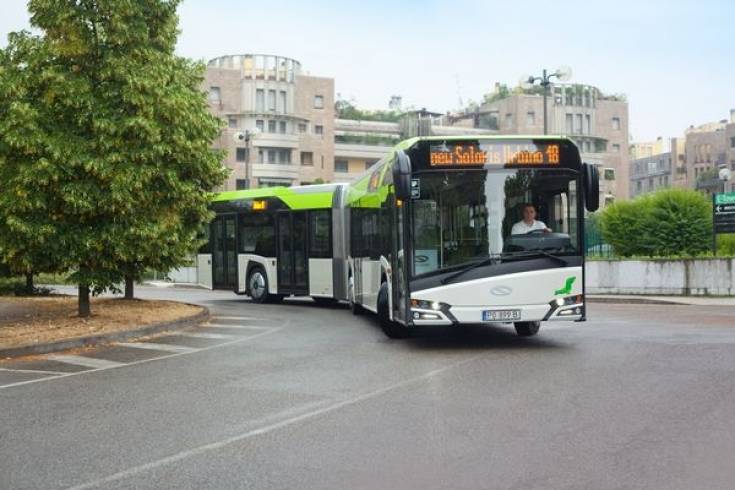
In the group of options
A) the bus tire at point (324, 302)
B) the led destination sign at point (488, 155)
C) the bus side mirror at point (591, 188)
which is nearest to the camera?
the bus side mirror at point (591, 188)

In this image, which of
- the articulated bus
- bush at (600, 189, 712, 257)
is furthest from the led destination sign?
bush at (600, 189, 712, 257)

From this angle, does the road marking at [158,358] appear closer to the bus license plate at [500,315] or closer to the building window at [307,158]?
the bus license plate at [500,315]

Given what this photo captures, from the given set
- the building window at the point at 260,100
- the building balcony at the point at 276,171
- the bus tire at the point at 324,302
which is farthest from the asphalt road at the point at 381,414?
the building window at the point at 260,100

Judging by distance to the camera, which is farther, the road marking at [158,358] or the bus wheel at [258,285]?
the bus wheel at [258,285]

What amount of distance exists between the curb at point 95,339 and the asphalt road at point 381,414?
0.54 meters

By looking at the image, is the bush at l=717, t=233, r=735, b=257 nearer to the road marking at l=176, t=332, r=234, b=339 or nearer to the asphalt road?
the asphalt road

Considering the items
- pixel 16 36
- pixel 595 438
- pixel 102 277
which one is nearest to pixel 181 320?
pixel 102 277

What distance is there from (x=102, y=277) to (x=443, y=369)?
315 inches

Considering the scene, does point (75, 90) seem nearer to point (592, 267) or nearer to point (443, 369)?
point (443, 369)

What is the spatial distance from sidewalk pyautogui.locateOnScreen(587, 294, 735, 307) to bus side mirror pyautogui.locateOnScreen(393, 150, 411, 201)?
40.9 ft

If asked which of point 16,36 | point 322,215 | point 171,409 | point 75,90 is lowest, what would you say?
point 171,409

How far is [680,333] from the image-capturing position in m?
13.9

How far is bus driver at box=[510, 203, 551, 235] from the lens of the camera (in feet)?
39.6

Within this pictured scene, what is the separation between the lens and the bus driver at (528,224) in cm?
1206
